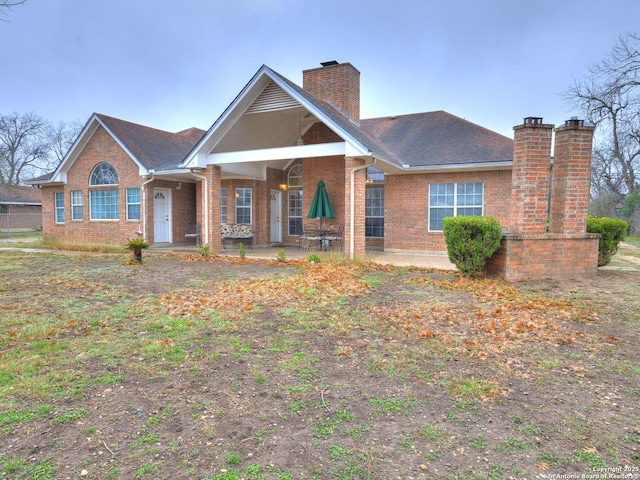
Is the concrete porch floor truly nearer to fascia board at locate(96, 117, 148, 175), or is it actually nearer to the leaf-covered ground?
fascia board at locate(96, 117, 148, 175)

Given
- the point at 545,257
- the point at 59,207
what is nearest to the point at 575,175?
the point at 545,257

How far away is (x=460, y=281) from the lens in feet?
25.2

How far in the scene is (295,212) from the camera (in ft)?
55.3

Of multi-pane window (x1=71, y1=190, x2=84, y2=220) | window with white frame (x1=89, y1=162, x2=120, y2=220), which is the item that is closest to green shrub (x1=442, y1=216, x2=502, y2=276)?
window with white frame (x1=89, y1=162, x2=120, y2=220)

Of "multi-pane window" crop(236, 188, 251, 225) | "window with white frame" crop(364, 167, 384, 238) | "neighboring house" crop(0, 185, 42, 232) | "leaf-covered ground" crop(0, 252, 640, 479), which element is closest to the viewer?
"leaf-covered ground" crop(0, 252, 640, 479)

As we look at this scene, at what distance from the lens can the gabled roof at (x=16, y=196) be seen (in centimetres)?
3677

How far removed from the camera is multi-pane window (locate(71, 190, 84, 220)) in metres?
17.8

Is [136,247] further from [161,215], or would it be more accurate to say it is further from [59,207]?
[59,207]

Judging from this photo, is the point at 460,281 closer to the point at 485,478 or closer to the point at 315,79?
the point at 485,478

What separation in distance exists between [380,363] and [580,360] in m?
1.96

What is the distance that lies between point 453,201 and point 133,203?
1276 cm

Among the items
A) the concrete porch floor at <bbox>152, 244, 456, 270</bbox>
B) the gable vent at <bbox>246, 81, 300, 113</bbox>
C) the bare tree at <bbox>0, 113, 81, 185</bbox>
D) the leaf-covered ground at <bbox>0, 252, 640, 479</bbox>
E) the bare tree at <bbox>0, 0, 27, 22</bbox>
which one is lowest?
the leaf-covered ground at <bbox>0, 252, 640, 479</bbox>

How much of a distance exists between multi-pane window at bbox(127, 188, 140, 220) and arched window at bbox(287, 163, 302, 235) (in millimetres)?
6297

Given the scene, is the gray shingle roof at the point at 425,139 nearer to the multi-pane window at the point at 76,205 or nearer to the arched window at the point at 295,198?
the arched window at the point at 295,198
